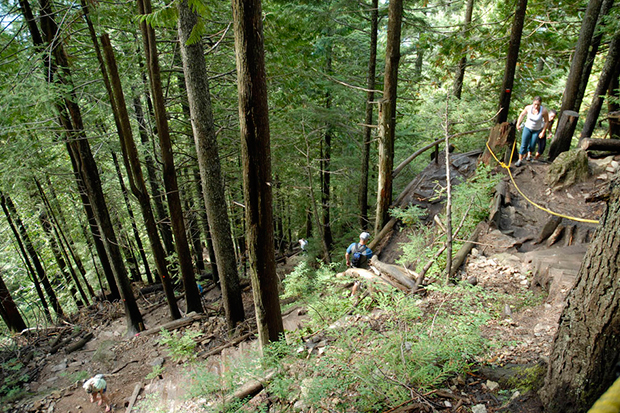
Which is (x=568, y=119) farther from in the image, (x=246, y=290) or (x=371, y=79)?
(x=246, y=290)

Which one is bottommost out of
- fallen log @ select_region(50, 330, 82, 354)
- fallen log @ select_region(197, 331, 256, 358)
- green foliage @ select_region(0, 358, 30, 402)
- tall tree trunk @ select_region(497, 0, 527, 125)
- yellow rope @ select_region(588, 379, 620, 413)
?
fallen log @ select_region(50, 330, 82, 354)

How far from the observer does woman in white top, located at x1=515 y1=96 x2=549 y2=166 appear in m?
7.49

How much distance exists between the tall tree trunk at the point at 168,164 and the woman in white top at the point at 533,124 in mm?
9315

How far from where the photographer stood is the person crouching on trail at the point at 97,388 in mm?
5933

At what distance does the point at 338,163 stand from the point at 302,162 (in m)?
1.80

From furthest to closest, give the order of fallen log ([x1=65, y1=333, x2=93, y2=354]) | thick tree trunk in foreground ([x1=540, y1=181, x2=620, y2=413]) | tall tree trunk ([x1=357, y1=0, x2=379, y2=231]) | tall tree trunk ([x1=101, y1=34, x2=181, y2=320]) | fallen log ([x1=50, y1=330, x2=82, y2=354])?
tall tree trunk ([x1=357, y1=0, x2=379, y2=231]), fallen log ([x1=50, y1=330, x2=82, y2=354]), fallen log ([x1=65, y1=333, x2=93, y2=354]), tall tree trunk ([x1=101, y1=34, x2=181, y2=320]), thick tree trunk in foreground ([x1=540, y1=181, x2=620, y2=413])

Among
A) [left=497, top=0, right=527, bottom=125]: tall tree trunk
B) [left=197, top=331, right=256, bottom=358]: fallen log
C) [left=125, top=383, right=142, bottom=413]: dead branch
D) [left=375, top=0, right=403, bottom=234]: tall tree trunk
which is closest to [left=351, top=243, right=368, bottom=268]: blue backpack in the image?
[left=375, top=0, right=403, bottom=234]: tall tree trunk

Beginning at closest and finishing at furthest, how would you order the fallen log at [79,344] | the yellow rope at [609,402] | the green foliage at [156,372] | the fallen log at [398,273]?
the yellow rope at [609,402], the fallen log at [398,273], the green foliage at [156,372], the fallen log at [79,344]

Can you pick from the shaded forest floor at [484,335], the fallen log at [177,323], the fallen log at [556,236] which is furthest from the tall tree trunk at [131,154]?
the fallen log at [556,236]

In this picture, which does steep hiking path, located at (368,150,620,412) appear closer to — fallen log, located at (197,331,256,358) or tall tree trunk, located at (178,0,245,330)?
fallen log, located at (197,331,256,358)

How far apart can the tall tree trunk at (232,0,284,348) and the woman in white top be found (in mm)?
7501

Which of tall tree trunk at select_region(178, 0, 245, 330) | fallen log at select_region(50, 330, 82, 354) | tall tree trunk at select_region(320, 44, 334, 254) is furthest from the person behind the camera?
tall tree trunk at select_region(320, 44, 334, 254)

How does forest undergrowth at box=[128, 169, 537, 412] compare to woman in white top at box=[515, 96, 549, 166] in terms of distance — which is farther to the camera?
woman in white top at box=[515, 96, 549, 166]

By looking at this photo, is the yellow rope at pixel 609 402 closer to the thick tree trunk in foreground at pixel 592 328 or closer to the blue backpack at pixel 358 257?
the thick tree trunk in foreground at pixel 592 328
